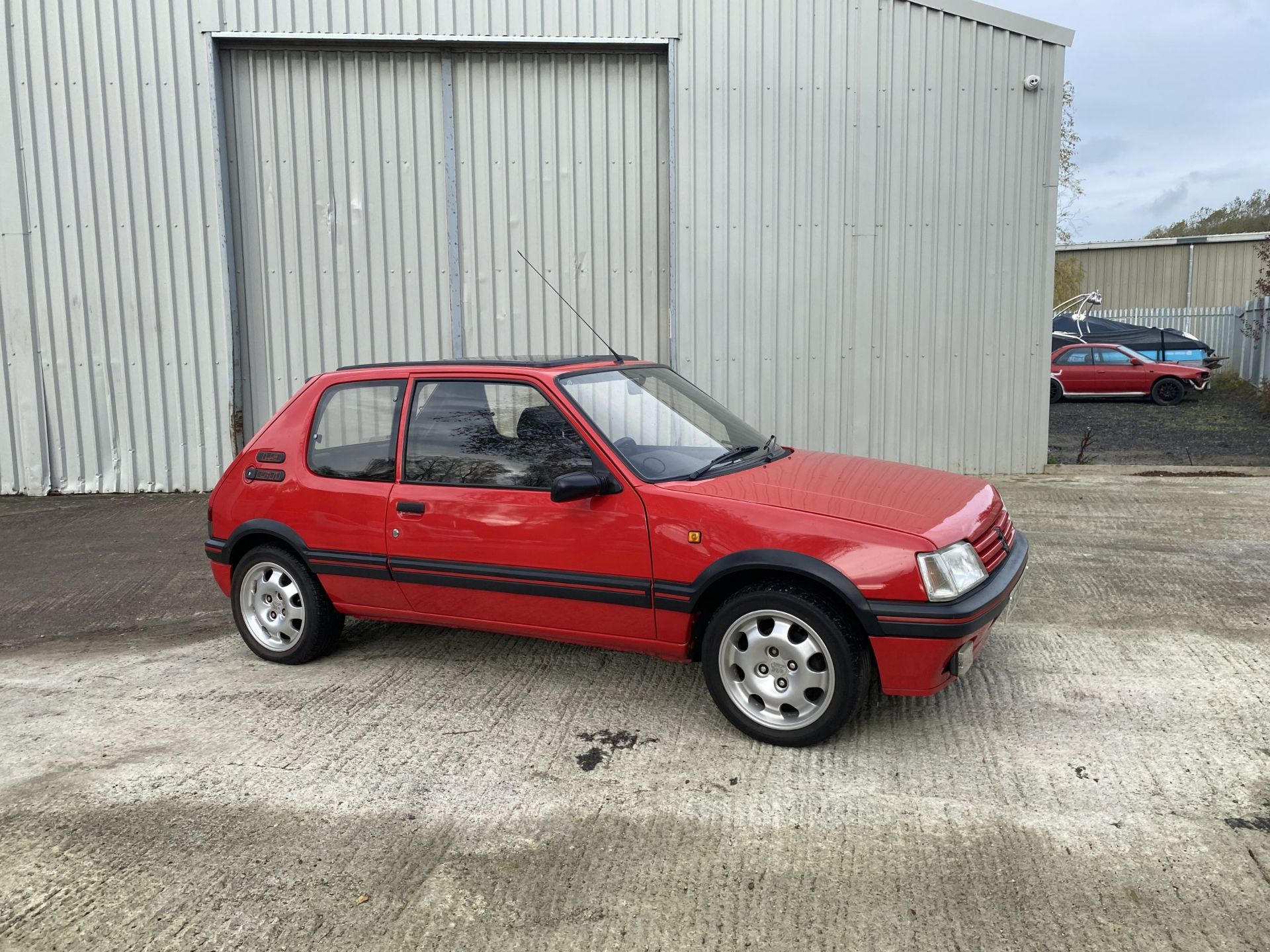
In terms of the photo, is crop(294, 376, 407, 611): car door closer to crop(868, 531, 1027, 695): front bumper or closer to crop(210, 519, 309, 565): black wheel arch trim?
crop(210, 519, 309, 565): black wheel arch trim

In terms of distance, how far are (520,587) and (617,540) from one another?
55 cm

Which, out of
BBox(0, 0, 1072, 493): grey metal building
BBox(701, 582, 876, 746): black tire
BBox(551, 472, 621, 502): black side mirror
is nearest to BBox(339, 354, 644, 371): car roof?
BBox(551, 472, 621, 502): black side mirror

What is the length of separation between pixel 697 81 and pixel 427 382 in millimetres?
6108

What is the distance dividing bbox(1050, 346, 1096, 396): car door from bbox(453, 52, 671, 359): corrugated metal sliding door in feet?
40.7

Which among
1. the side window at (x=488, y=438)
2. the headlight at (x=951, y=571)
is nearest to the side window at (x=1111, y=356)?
the headlight at (x=951, y=571)

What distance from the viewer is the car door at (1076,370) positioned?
1941cm

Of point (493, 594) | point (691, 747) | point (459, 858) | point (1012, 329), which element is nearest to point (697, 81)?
point (1012, 329)

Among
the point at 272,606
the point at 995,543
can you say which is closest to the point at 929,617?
the point at 995,543

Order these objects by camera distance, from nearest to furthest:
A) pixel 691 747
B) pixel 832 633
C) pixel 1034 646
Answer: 1. pixel 832 633
2. pixel 691 747
3. pixel 1034 646

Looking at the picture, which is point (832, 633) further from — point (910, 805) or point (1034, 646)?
point (1034, 646)

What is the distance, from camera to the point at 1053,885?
9.70 ft

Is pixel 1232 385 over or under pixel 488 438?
under

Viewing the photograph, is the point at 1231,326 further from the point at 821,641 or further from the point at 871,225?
the point at 821,641

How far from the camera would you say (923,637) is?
11.9 ft
